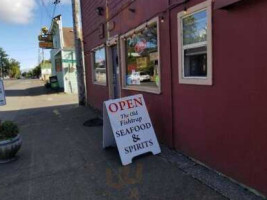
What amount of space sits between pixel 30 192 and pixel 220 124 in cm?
283

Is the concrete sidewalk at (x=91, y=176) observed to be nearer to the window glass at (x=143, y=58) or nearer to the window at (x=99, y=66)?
the window glass at (x=143, y=58)

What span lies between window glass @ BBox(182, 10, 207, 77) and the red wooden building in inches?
0.6

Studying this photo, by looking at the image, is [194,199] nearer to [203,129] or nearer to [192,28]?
[203,129]

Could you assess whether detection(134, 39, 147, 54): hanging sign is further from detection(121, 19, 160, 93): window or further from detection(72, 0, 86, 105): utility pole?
detection(72, 0, 86, 105): utility pole

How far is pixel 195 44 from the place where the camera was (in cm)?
433

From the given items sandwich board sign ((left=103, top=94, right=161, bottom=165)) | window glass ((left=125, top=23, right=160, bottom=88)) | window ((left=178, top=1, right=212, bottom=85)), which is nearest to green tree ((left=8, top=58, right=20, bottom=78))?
window glass ((left=125, top=23, right=160, bottom=88))

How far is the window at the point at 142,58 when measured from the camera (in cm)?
582

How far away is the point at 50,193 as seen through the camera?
12.4 ft

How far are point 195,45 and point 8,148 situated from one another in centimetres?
377

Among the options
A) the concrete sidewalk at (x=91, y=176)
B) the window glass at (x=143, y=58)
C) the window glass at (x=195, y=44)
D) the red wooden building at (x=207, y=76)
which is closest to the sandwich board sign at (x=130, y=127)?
the concrete sidewalk at (x=91, y=176)

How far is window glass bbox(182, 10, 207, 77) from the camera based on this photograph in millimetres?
4152

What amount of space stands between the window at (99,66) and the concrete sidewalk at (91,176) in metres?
3.94

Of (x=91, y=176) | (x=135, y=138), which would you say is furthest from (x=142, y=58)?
(x=91, y=176)

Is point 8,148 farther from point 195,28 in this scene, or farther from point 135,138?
point 195,28
